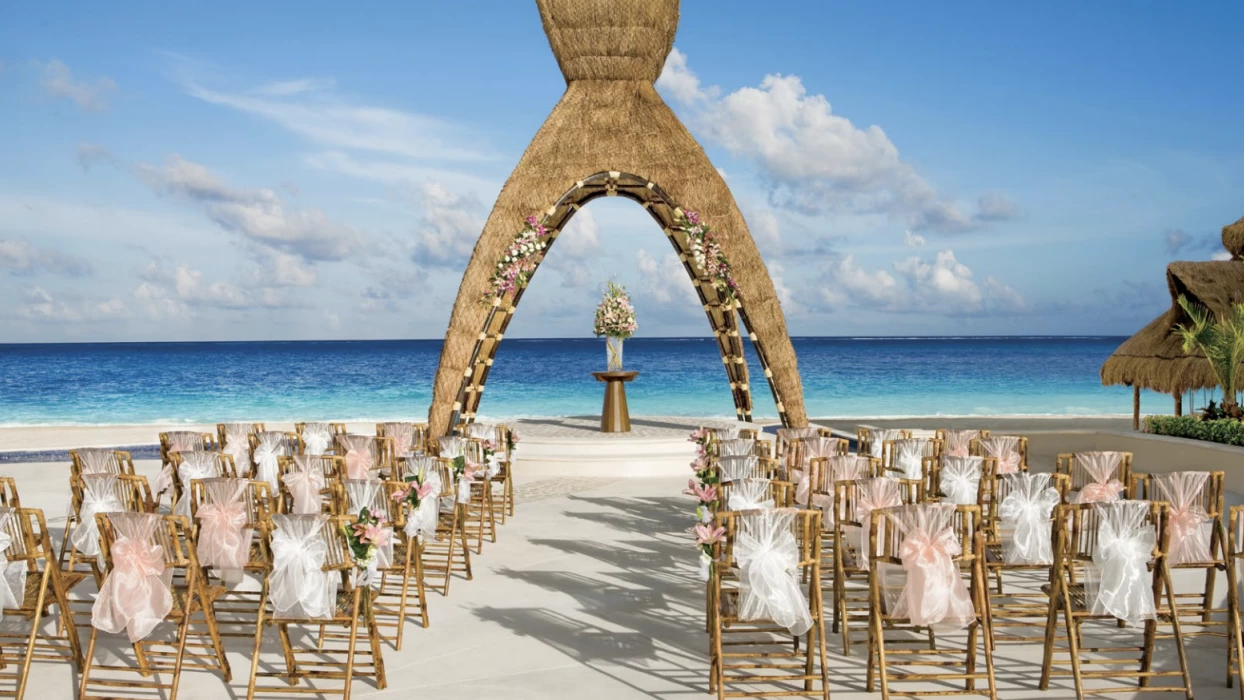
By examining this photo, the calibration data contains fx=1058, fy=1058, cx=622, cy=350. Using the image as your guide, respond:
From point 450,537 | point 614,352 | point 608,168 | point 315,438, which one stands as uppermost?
point 608,168

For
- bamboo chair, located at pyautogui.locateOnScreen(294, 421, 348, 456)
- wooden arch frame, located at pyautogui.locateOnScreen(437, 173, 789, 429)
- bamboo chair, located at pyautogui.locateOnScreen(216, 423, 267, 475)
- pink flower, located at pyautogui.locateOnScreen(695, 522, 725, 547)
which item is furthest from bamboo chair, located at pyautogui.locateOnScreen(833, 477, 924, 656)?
wooden arch frame, located at pyautogui.locateOnScreen(437, 173, 789, 429)

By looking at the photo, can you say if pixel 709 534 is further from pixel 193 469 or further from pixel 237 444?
pixel 237 444

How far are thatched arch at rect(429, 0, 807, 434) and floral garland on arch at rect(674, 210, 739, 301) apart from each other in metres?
0.10

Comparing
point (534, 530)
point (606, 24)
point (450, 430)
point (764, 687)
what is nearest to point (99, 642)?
point (764, 687)

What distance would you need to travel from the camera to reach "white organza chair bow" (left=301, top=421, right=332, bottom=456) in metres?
8.92

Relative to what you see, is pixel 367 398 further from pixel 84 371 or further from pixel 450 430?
pixel 450 430

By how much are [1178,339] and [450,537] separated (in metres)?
10.4

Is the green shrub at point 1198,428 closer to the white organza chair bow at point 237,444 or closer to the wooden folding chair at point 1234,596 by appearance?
the wooden folding chair at point 1234,596

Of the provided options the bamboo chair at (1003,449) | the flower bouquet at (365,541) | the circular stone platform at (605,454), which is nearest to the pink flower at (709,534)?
the flower bouquet at (365,541)

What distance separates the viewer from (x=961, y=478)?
664cm

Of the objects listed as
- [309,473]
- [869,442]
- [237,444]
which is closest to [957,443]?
[869,442]

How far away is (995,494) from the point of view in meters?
6.21

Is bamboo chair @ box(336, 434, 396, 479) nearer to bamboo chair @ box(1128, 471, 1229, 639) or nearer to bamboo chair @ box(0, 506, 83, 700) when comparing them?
bamboo chair @ box(0, 506, 83, 700)

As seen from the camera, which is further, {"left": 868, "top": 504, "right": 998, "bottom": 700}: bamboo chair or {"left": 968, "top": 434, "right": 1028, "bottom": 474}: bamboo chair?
{"left": 968, "top": 434, "right": 1028, "bottom": 474}: bamboo chair
